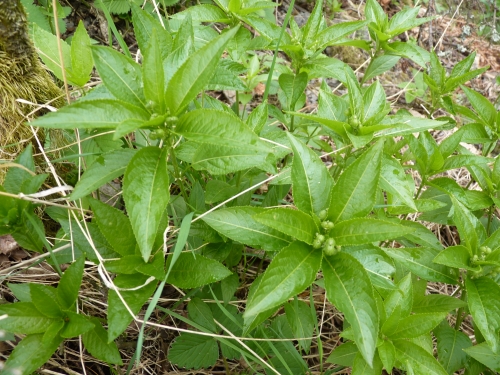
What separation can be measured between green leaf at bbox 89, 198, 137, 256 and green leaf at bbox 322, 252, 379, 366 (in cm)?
75

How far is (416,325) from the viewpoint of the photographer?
5.05 ft

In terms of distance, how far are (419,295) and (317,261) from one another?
0.85m

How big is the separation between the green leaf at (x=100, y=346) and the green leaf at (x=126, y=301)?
0.50 feet

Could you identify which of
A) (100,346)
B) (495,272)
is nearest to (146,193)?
(100,346)

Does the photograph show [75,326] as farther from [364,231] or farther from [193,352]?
[364,231]

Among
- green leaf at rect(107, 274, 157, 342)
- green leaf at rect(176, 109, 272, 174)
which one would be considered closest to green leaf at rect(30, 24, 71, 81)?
green leaf at rect(176, 109, 272, 174)

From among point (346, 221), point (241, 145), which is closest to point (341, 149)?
point (346, 221)

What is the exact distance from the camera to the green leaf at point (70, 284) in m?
1.50

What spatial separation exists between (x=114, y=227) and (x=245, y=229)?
0.51 metres

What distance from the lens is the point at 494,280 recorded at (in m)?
1.76

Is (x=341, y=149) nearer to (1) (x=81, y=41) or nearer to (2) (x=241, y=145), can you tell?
(2) (x=241, y=145)

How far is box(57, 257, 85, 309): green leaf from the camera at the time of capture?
1498 millimetres

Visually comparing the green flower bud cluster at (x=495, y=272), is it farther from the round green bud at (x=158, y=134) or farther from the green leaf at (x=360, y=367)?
the round green bud at (x=158, y=134)

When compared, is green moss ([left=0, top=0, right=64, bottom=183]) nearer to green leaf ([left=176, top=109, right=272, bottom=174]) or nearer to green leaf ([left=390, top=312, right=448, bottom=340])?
green leaf ([left=176, top=109, right=272, bottom=174])
